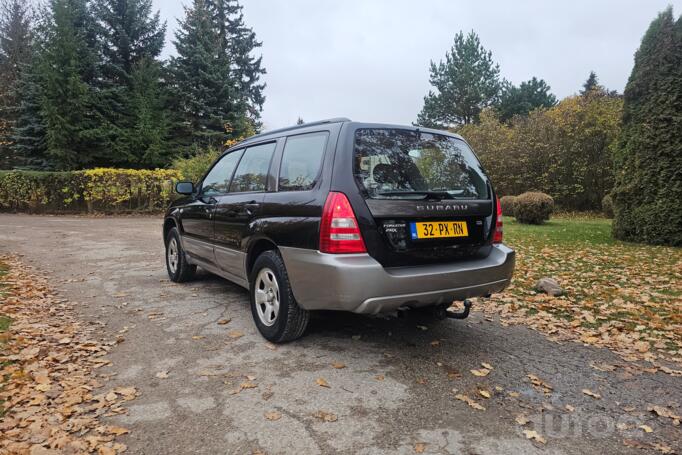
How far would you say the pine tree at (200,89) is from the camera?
81.3ft

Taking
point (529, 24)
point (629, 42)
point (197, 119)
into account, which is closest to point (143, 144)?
point (197, 119)

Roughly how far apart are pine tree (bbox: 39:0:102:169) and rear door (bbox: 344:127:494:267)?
76.0 feet

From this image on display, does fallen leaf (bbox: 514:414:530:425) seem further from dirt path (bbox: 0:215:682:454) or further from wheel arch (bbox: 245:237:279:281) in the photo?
wheel arch (bbox: 245:237:279:281)

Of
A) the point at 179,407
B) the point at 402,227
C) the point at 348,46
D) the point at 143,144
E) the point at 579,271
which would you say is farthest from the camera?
the point at 348,46

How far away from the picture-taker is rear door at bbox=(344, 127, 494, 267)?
2.86 m

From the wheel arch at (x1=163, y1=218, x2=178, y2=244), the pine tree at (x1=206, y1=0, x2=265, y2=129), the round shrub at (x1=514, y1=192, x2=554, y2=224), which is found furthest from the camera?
the pine tree at (x1=206, y1=0, x2=265, y2=129)

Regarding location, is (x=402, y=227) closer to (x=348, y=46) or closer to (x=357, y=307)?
(x=357, y=307)

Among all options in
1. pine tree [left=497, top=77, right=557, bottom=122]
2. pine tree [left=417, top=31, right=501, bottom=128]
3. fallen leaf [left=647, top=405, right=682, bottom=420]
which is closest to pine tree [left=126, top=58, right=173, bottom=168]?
fallen leaf [left=647, top=405, right=682, bottom=420]

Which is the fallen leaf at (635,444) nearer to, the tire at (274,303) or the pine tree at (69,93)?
the tire at (274,303)

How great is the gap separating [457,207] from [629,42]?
56.1 m

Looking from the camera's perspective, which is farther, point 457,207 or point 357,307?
point 457,207

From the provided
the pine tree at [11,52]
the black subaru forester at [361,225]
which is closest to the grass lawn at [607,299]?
the black subaru forester at [361,225]

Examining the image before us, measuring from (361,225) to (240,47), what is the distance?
114 ft

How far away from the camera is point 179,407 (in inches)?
99.1
